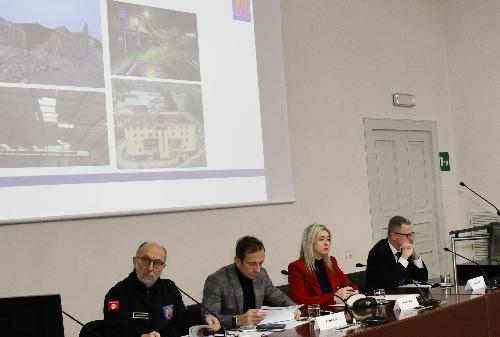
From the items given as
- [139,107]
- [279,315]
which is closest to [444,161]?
[139,107]

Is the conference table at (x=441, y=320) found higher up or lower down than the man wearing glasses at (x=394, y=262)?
lower down

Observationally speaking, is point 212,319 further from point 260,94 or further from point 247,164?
point 260,94

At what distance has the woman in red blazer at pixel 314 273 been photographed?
4340mm

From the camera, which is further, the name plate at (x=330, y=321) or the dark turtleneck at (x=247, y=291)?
the dark turtleneck at (x=247, y=291)

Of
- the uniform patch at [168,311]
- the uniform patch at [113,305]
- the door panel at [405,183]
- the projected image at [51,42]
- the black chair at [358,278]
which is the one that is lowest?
the black chair at [358,278]

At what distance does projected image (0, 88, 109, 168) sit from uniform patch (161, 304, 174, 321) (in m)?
1.17

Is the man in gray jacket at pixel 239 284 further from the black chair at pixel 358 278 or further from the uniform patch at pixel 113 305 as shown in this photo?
the black chair at pixel 358 278

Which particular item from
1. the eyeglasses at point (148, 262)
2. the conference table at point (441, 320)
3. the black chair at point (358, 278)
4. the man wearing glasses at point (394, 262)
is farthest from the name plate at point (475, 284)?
the eyeglasses at point (148, 262)

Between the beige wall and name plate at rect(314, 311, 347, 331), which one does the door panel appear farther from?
name plate at rect(314, 311, 347, 331)

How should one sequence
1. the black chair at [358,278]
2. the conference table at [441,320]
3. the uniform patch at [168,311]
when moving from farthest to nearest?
the black chair at [358,278] < the uniform patch at [168,311] < the conference table at [441,320]

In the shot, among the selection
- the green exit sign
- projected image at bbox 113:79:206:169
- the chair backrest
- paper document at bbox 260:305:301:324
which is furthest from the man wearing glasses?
the green exit sign

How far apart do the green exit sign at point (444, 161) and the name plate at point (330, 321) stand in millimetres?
4221

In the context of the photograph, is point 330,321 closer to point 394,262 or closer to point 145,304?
point 145,304

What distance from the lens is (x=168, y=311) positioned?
139 inches
